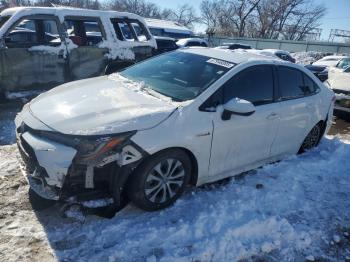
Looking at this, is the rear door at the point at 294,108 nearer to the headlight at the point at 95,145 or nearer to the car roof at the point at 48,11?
the headlight at the point at 95,145

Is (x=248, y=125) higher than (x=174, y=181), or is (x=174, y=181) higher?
(x=248, y=125)

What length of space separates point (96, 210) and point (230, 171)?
1.73 meters

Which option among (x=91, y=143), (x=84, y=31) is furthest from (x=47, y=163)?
(x=84, y=31)

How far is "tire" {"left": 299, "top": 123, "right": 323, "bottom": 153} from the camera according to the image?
221 inches

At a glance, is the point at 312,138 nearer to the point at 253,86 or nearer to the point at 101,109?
the point at 253,86

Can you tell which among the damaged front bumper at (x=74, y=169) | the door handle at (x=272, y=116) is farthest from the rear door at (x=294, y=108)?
the damaged front bumper at (x=74, y=169)

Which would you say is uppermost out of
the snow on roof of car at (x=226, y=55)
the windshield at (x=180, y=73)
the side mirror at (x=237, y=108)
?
the snow on roof of car at (x=226, y=55)

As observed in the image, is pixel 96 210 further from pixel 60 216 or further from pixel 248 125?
pixel 248 125

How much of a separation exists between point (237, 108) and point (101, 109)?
1.40 meters

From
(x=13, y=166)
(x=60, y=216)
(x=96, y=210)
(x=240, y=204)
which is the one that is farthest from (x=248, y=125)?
(x=13, y=166)

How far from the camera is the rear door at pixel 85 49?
316 inches

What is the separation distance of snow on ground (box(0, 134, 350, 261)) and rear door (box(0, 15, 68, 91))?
332cm

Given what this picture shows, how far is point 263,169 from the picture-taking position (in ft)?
16.5

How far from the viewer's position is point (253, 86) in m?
4.36
